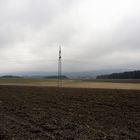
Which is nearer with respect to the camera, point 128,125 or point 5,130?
point 5,130

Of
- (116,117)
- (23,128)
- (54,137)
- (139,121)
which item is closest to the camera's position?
(54,137)

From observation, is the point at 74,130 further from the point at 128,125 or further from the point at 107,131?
the point at 128,125

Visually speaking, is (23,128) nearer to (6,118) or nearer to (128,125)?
(6,118)

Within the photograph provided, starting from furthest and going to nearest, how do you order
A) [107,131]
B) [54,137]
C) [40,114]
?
[40,114], [107,131], [54,137]

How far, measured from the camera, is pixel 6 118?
11914 millimetres

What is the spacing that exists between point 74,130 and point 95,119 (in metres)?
2.39

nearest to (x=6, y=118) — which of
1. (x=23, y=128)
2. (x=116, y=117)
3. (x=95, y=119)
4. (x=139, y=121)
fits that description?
(x=23, y=128)

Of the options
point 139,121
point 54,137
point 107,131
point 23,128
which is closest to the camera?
point 54,137

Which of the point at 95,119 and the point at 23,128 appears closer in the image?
the point at 23,128

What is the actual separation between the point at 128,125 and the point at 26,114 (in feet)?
17.5

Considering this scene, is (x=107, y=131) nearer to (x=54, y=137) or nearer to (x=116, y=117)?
(x=54, y=137)

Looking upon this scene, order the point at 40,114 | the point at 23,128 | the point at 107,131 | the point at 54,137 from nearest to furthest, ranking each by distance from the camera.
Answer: the point at 54,137 < the point at 107,131 < the point at 23,128 < the point at 40,114

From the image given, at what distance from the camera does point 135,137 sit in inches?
326

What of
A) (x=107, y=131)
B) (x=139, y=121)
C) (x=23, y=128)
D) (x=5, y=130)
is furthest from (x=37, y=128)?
(x=139, y=121)
